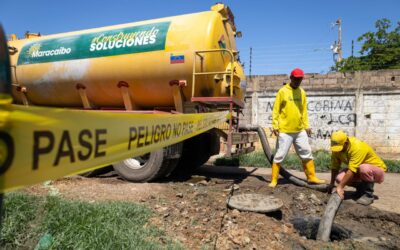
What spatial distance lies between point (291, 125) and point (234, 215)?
7.09 ft

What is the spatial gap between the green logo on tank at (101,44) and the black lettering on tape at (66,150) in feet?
13.6

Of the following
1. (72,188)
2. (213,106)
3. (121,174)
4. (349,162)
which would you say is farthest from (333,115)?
(72,188)

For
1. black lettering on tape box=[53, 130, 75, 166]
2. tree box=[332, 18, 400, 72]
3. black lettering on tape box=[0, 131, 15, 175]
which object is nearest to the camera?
black lettering on tape box=[0, 131, 15, 175]

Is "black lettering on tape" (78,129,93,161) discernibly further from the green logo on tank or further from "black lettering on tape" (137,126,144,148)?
the green logo on tank

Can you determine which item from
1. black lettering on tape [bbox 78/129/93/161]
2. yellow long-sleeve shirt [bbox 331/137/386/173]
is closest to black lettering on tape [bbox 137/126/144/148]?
black lettering on tape [bbox 78/129/93/161]

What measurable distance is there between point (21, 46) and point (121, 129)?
20.0ft

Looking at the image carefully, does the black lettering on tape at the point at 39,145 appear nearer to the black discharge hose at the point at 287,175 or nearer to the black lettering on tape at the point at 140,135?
the black lettering on tape at the point at 140,135

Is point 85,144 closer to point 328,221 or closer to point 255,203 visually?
point 255,203

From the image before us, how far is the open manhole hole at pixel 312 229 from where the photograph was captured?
13.3 feet

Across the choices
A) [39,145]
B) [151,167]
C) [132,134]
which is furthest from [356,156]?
[39,145]

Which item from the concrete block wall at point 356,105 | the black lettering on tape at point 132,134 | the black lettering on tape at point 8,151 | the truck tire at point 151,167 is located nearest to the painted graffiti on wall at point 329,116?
the concrete block wall at point 356,105

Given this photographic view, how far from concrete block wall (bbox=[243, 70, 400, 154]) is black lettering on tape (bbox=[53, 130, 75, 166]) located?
969 cm

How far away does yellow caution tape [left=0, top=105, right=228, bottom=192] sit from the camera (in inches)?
52.8

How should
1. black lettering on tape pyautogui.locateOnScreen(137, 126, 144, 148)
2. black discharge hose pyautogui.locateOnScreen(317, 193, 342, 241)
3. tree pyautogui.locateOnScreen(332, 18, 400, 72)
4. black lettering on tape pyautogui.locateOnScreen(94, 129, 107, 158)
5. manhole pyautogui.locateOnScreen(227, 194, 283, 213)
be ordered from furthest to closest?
tree pyautogui.locateOnScreen(332, 18, 400, 72), manhole pyautogui.locateOnScreen(227, 194, 283, 213), black discharge hose pyautogui.locateOnScreen(317, 193, 342, 241), black lettering on tape pyautogui.locateOnScreen(137, 126, 144, 148), black lettering on tape pyautogui.locateOnScreen(94, 129, 107, 158)
